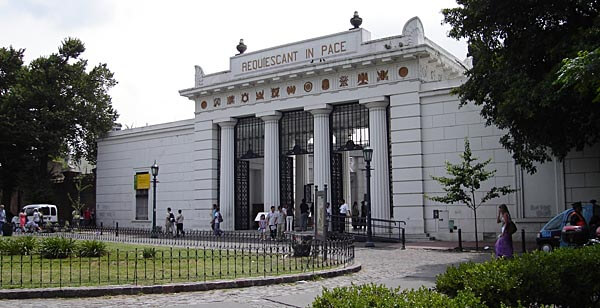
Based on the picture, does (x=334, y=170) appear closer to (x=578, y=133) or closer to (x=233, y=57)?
(x=233, y=57)

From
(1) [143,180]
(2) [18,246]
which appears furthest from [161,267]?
(1) [143,180]

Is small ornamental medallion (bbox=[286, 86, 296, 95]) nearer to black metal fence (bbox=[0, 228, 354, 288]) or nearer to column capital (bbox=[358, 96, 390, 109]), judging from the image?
column capital (bbox=[358, 96, 390, 109])

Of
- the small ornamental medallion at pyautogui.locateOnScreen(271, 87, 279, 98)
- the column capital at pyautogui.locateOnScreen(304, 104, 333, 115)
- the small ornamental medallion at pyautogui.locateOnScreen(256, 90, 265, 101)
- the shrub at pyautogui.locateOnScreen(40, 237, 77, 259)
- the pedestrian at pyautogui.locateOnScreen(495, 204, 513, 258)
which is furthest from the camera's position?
the small ornamental medallion at pyautogui.locateOnScreen(256, 90, 265, 101)

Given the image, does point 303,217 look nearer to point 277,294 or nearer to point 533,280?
point 277,294

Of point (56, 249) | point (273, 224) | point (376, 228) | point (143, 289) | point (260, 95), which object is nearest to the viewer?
point (143, 289)

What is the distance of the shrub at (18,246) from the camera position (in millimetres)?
17156

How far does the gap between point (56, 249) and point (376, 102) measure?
15893mm

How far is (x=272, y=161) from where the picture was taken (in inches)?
1212

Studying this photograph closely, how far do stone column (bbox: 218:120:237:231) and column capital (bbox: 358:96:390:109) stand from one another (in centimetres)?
862

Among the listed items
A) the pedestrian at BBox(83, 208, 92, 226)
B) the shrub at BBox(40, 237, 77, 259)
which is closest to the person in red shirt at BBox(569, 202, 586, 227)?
the shrub at BBox(40, 237, 77, 259)

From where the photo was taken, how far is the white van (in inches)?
1431

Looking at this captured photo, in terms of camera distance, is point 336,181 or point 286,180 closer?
point 336,181

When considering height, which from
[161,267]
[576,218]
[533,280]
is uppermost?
[576,218]

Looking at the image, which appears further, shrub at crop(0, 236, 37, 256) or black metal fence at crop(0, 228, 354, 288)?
shrub at crop(0, 236, 37, 256)
